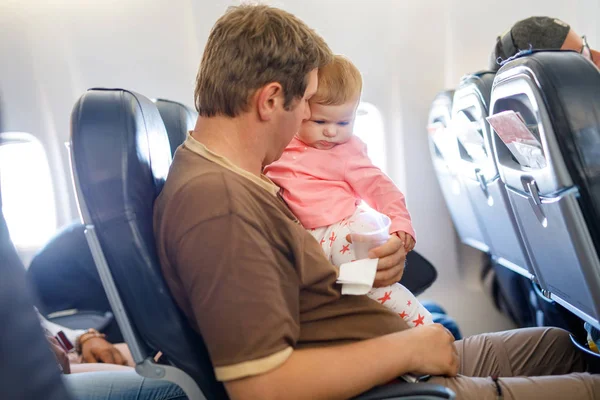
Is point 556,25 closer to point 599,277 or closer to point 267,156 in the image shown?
point 599,277

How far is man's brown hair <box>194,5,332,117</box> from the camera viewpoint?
4.04 feet

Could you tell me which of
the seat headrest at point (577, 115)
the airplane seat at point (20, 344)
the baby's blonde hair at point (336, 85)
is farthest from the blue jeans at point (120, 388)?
the seat headrest at point (577, 115)

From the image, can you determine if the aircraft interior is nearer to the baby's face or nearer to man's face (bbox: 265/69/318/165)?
man's face (bbox: 265/69/318/165)

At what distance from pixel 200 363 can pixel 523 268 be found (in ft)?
5.43

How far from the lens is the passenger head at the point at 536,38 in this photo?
2.44m

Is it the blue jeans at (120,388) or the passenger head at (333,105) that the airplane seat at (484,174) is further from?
the blue jeans at (120,388)

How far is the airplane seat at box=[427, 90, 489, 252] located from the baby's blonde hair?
1325mm

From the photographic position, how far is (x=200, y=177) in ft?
3.69

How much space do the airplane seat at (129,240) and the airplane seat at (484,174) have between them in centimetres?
129

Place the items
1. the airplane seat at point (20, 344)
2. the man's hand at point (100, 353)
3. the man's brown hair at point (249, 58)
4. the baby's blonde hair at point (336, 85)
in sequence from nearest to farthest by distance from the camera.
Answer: the airplane seat at point (20, 344) → the man's brown hair at point (249, 58) → the baby's blonde hair at point (336, 85) → the man's hand at point (100, 353)

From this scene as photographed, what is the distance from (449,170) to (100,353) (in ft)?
6.78

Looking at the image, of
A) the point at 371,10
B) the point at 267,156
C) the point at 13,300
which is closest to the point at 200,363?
the point at 267,156

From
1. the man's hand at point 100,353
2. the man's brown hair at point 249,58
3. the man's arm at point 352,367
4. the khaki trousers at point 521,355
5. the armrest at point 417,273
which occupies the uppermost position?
the man's brown hair at point 249,58

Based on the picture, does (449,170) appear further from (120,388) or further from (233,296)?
(233,296)
